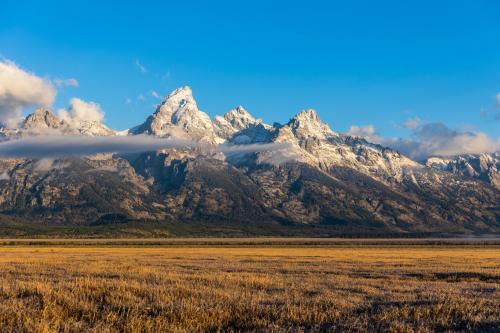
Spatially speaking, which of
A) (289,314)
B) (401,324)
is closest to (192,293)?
(289,314)

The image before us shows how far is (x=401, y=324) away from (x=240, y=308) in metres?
5.95

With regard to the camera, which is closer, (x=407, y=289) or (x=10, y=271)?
(x=407, y=289)

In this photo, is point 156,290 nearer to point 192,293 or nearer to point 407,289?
point 192,293

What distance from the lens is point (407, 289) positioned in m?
29.3

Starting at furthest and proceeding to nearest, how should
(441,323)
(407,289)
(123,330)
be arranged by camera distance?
1. (407,289)
2. (441,323)
3. (123,330)

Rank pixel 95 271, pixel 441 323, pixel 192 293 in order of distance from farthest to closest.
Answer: pixel 95 271 < pixel 192 293 < pixel 441 323

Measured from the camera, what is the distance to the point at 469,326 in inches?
648

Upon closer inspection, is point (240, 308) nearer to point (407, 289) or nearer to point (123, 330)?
point (123, 330)

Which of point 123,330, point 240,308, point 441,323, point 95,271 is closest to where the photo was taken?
point 123,330

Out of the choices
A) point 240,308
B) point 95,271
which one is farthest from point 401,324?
point 95,271

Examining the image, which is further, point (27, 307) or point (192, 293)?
point (192, 293)

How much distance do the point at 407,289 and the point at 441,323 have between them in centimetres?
1299

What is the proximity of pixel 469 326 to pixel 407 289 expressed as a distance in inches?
519

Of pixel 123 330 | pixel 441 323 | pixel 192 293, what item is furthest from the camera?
pixel 192 293
